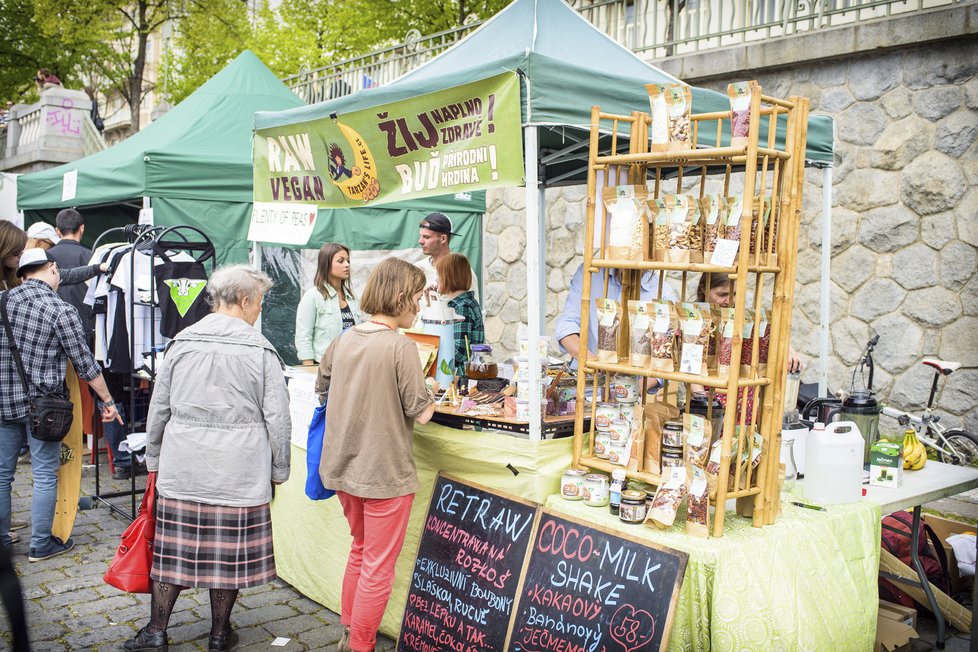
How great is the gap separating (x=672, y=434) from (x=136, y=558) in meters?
2.40

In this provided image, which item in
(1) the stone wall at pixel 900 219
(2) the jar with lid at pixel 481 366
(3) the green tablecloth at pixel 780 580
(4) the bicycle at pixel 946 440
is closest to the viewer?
(3) the green tablecloth at pixel 780 580

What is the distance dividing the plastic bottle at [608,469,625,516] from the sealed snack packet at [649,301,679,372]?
426mm

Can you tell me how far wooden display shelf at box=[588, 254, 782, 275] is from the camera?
279cm

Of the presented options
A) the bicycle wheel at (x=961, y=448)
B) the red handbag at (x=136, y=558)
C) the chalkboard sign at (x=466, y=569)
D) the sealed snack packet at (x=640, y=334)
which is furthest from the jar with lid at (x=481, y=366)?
the bicycle wheel at (x=961, y=448)

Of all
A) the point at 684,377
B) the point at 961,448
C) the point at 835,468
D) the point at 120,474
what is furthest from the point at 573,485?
the point at 120,474

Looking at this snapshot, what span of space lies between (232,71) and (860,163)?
19.8 ft

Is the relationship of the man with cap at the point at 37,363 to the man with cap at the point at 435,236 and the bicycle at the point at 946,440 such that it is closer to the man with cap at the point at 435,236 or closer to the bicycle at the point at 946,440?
the man with cap at the point at 435,236

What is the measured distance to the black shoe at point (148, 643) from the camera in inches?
142

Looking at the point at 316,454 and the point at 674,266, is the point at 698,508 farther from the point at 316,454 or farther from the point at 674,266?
the point at 316,454

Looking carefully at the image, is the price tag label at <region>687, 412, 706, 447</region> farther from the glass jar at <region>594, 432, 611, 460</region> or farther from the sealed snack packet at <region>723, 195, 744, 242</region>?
the sealed snack packet at <region>723, 195, 744, 242</region>

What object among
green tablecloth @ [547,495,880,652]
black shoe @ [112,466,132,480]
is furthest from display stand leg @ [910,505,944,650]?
black shoe @ [112,466,132,480]

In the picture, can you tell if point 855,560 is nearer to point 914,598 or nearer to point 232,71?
point 914,598

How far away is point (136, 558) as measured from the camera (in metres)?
3.57

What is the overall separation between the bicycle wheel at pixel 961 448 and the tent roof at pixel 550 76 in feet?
9.12
